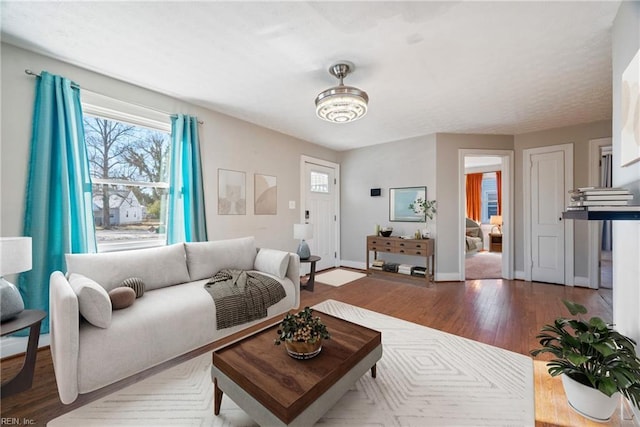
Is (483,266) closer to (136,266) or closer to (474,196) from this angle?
(474,196)

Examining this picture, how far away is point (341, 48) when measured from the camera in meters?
2.06

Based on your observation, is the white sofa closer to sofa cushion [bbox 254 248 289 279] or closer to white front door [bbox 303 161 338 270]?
sofa cushion [bbox 254 248 289 279]

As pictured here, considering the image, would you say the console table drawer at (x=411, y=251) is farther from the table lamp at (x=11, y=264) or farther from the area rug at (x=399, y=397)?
the table lamp at (x=11, y=264)

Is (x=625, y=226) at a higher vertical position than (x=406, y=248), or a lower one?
higher

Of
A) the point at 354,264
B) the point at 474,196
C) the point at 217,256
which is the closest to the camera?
the point at 217,256

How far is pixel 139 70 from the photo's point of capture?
242 centimetres

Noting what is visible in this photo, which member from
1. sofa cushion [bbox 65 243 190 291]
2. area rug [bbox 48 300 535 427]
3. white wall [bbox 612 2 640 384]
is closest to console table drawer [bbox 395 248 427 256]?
area rug [bbox 48 300 535 427]

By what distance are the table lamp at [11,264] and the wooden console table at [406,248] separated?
4193 millimetres

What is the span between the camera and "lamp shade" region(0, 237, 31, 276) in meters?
1.54

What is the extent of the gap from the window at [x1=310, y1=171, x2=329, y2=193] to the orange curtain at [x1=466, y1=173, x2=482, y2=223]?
525 centimetres

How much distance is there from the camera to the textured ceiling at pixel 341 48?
1.69 metres

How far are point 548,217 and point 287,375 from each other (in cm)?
484

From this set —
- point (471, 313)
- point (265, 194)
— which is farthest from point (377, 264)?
point (265, 194)

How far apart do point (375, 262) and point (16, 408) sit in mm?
4274
